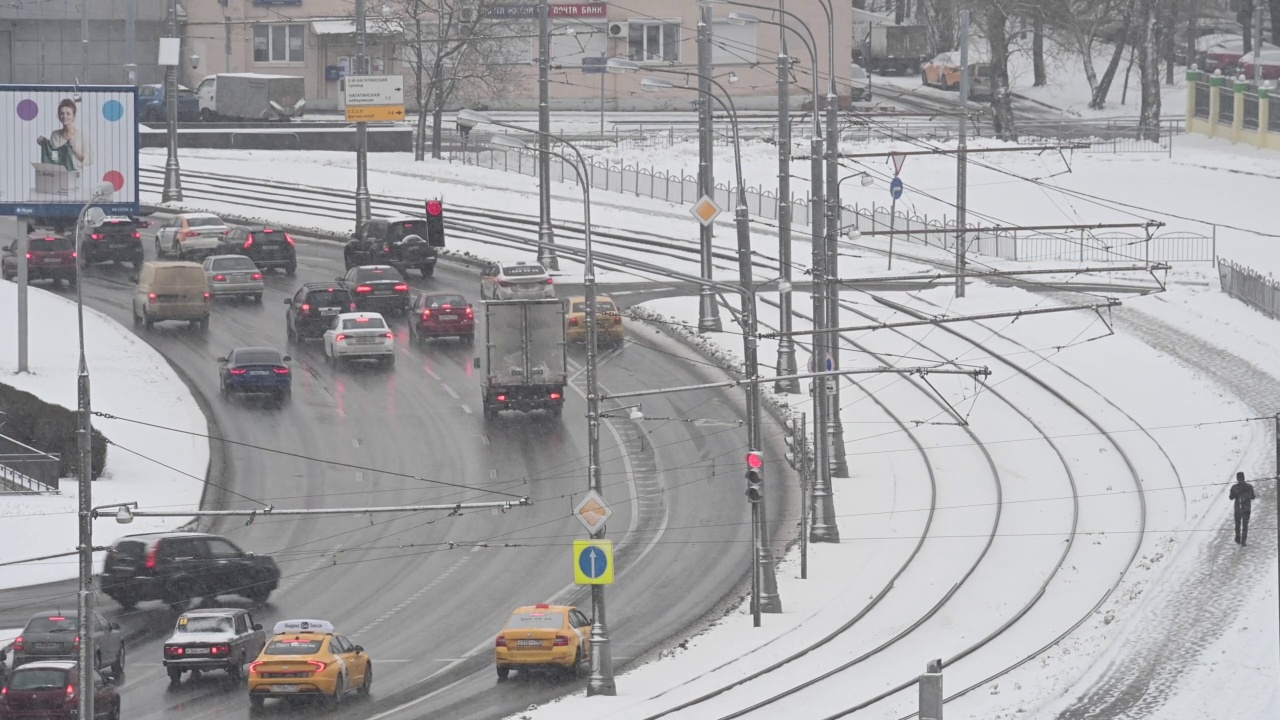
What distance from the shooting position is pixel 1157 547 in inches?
1537

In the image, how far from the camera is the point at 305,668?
1165 inches

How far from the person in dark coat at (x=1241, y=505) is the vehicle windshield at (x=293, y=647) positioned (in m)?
18.2

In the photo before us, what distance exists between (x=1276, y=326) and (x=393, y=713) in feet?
111

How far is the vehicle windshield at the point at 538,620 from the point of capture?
32.0m

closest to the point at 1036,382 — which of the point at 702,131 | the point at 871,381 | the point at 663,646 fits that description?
the point at 871,381

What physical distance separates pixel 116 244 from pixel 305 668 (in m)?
35.0

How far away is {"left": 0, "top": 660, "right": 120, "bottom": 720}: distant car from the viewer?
28.7m

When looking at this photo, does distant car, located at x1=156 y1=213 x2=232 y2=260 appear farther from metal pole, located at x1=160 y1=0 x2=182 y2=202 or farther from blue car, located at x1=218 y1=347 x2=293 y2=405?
blue car, located at x1=218 y1=347 x2=293 y2=405

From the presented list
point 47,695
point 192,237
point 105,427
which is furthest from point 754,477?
point 192,237

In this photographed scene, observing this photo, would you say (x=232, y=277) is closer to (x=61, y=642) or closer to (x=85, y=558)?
(x=61, y=642)

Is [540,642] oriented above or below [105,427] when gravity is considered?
below

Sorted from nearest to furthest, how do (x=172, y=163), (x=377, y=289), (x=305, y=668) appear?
(x=305, y=668), (x=377, y=289), (x=172, y=163)

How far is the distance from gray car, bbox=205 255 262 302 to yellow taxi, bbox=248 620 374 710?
27.6 meters

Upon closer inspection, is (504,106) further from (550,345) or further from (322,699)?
(322,699)
